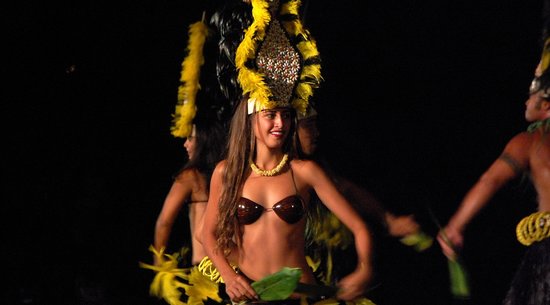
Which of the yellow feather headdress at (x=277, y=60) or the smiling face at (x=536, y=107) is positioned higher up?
the yellow feather headdress at (x=277, y=60)

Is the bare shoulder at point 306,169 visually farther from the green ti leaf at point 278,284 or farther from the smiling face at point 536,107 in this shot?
the smiling face at point 536,107

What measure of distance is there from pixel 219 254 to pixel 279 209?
0.34 meters

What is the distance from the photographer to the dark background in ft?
12.4

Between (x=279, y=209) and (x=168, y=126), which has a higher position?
(x=168, y=126)

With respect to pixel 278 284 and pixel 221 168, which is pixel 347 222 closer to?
pixel 278 284

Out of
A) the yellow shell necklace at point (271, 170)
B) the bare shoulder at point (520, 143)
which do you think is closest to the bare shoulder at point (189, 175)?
the yellow shell necklace at point (271, 170)

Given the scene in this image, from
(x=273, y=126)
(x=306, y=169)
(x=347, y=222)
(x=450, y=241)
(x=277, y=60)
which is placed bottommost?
(x=450, y=241)

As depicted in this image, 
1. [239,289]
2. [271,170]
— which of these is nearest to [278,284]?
[239,289]

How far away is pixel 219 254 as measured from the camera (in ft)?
11.3

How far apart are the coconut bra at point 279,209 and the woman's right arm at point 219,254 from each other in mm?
162

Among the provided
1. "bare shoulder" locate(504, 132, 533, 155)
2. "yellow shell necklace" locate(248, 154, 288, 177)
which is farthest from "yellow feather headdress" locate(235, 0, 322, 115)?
"bare shoulder" locate(504, 132, 533, 155)

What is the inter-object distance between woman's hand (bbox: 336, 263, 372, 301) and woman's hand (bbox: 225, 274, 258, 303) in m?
0.35

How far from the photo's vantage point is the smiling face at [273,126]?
11.1 feet

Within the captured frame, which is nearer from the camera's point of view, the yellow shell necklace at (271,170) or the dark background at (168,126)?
the yellow shell necklace at (271,170)
